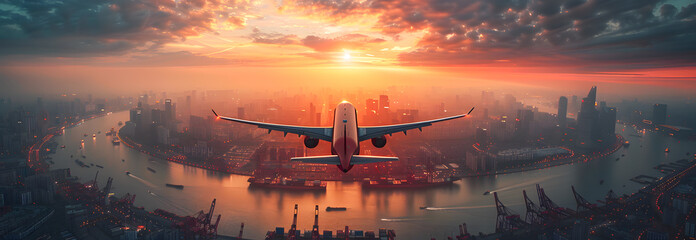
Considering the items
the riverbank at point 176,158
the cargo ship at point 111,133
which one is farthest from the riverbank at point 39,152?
the riverbank at point 176,158

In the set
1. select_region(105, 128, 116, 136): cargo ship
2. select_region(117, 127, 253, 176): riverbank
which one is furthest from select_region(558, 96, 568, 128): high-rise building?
select_region(105, 128, 116, 136): cargo ship

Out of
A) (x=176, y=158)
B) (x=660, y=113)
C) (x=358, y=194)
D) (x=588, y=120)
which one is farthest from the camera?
(x=660, y=113)

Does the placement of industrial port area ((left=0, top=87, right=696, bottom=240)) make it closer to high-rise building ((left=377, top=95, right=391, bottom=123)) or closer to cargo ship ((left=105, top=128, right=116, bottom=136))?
cargo ship ((left=105, top=128, right=116, bottom=136))

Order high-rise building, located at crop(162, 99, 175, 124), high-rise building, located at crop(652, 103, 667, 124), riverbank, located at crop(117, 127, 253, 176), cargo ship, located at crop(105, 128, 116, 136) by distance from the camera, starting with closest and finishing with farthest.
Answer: riverbank, located at crop(117, 127, 253, 176)
high-rise building, located at crop(652, 103, 667, 124)
cargo ship, located at crop(105, 128, 116, 136)
high-rise building, located at crop(162, 99, 175, 124)

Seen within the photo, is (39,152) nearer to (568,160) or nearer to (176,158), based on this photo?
(176,158)

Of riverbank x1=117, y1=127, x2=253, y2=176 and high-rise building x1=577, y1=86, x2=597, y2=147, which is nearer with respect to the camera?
riverbank x1=117, y1=127, x2=253, y2=176

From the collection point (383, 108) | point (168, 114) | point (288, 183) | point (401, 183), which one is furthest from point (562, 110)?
A: point (168, 114)

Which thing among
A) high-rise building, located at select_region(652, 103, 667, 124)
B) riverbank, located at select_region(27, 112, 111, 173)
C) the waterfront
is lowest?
the waterfront
